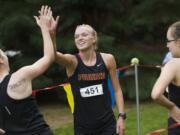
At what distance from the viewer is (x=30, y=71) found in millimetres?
3242

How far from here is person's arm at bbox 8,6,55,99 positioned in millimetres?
3188

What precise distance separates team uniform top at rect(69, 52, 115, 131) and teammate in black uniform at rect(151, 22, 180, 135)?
0.76m

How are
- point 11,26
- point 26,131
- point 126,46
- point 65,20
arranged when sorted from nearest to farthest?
1. point 26,131
2. point 11,26
3. point 65,20
4. point 126,46

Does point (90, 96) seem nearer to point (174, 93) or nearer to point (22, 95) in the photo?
point (174, 93)

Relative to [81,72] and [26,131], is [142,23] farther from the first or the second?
[26,131]

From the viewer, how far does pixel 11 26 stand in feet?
30.6

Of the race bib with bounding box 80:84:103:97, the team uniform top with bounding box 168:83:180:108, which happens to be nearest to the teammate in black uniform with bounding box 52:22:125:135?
the race bib with bounding box 80:84:103:97

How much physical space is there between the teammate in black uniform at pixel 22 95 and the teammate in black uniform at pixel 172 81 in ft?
2.43

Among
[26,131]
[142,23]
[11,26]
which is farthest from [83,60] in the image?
[142,23]

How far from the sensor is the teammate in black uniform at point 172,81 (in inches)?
127

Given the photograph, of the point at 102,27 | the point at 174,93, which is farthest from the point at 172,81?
the point at 102,27

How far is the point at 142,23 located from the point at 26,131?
7007 mm

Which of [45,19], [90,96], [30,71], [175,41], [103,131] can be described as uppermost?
[45,19]

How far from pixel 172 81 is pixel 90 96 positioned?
3.20ft
